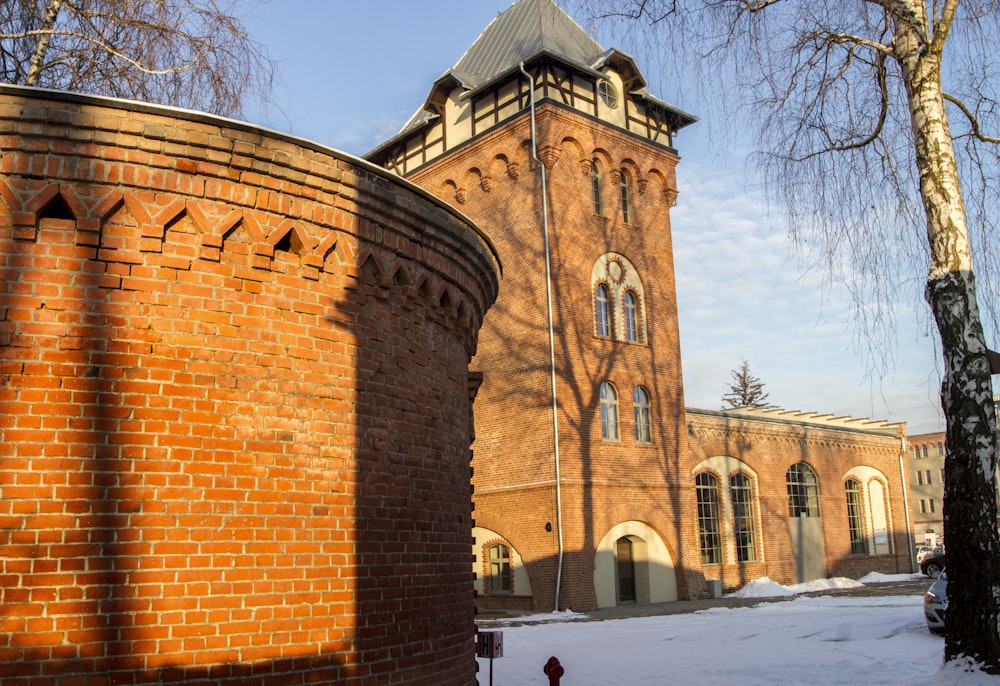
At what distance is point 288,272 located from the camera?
5.18 meters

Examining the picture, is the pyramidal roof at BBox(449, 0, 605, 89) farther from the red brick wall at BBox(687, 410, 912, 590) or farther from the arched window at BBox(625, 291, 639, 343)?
the red brick wall at BBox(687, 410, 912, 590)

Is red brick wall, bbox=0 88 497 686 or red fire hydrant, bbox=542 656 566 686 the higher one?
red brick wall, bbox=0 88 497 686

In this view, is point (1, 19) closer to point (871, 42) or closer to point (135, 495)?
point (135, 495)

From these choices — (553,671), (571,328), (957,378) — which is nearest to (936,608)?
(957,378)

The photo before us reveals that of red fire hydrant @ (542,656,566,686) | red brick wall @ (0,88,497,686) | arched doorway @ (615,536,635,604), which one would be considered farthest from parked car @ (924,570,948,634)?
arched doorway @ (615,536,635,604)

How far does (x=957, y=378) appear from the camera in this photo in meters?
8.13

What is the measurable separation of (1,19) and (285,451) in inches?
287

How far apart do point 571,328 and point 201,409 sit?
1760cm

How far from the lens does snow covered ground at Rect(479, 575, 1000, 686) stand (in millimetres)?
10680

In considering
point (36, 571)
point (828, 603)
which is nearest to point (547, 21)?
point (828, 603)

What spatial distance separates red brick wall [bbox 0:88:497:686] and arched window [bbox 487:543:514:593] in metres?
16.8

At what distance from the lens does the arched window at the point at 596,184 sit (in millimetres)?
23711

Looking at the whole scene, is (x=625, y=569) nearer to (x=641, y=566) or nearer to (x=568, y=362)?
(x=641, y=566)

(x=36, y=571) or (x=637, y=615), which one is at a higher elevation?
(x=36, y=571)
